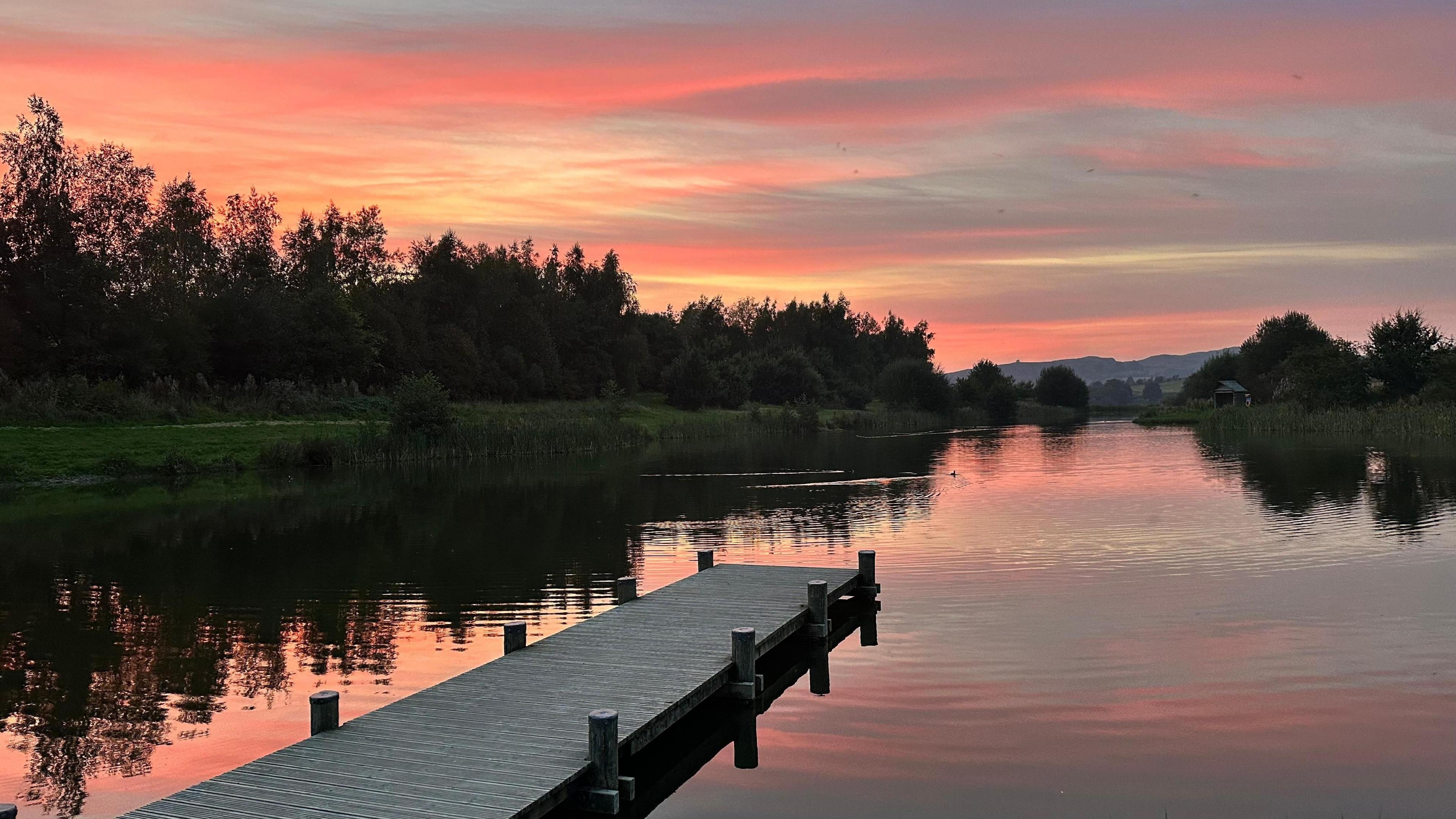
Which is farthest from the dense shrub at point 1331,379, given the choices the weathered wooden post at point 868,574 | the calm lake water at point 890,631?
the weathered wooden post at point 868,574

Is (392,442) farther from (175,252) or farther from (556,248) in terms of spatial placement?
(556,248)

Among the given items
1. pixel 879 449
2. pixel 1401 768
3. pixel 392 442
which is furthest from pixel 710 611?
pixel 879 449

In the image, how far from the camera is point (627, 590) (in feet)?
56.4

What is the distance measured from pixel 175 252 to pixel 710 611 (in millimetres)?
72864

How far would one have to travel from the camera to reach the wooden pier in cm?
859

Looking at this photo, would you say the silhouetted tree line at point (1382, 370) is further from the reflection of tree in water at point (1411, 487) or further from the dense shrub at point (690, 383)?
the dense shrub at point (690, 383)

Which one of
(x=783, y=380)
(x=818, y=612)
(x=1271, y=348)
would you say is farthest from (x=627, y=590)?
(x=1271, y=348)

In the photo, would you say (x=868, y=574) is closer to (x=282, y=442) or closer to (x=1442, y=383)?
(x=282, y=442)

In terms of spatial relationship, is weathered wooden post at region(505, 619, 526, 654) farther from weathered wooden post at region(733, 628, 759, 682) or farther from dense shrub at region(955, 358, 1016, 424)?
dense shrub at region(955, 358, 1016, 424)

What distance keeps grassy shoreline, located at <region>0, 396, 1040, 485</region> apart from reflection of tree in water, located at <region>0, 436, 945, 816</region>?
4565mm

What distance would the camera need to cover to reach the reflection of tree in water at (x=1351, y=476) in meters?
31.1

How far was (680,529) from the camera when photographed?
96.3ft

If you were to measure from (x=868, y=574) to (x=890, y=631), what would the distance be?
2.39m

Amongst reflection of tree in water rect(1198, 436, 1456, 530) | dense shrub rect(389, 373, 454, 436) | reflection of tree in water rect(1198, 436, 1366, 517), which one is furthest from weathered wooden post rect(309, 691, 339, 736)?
dense shrub rect(389, 373, 454, 436)
